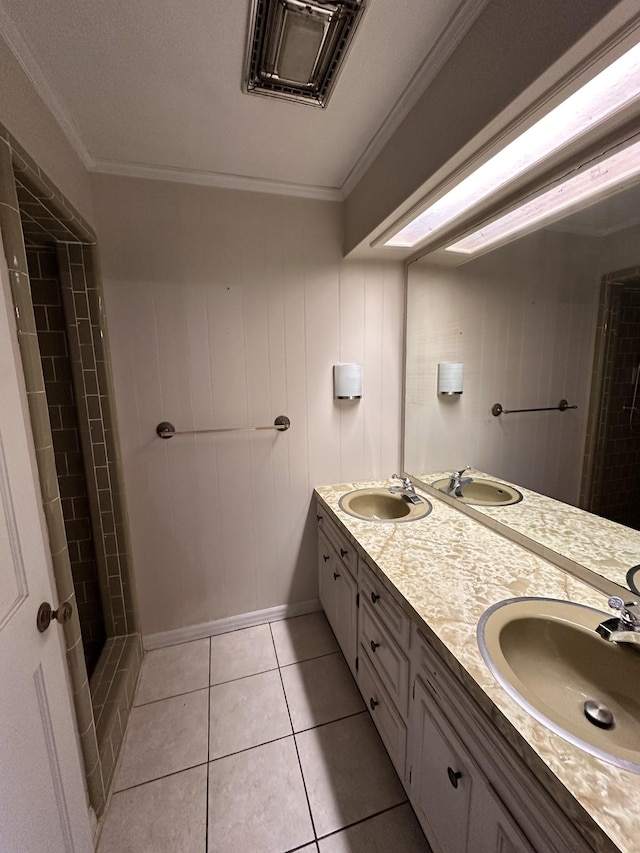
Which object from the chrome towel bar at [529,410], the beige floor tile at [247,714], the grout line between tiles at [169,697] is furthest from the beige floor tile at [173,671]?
the chrome towel bar at [529,410]

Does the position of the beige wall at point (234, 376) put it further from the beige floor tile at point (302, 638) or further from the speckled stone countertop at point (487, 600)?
the speckled stone countertop at point (487, 600)

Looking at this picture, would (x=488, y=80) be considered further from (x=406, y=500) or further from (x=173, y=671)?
(x=173, y=671)

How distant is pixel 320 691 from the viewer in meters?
1.59

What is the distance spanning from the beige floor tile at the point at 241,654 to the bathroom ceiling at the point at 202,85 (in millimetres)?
2406

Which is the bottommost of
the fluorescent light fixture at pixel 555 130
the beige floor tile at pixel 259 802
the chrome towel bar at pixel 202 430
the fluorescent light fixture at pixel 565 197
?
the beige floor tile at pixel 259 802

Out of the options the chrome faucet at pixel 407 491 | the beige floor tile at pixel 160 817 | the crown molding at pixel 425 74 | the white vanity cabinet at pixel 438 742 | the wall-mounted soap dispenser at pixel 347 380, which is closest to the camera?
the white vanity cabinet at pixel 438 742

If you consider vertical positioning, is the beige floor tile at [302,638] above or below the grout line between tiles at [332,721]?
A: below

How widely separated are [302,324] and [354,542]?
114 centimetres

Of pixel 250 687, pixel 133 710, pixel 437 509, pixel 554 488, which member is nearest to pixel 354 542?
pixel 437 509

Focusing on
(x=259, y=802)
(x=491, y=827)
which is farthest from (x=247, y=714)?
(x=491, y=827)

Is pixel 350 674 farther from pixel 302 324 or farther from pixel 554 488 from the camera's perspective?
pixel 302 324

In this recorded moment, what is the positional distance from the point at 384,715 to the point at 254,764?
0.55 m

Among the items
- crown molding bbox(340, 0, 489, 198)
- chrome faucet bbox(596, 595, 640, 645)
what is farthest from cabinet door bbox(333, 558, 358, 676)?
crown molding bbox(340, 0, 489, 198)

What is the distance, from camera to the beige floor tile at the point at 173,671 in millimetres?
1626
